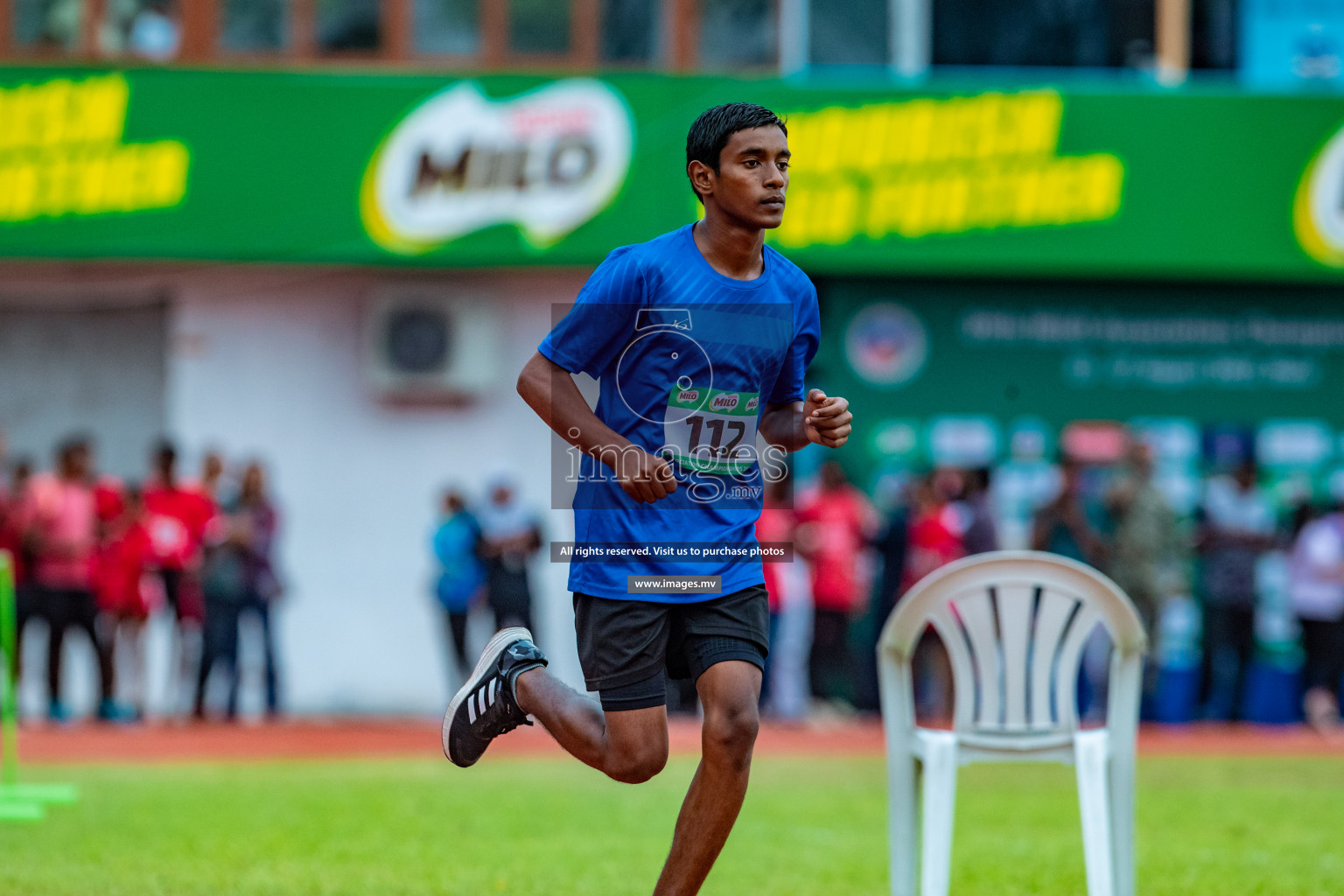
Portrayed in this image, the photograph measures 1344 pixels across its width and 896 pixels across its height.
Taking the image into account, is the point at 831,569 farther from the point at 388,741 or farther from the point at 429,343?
the point at 429,343

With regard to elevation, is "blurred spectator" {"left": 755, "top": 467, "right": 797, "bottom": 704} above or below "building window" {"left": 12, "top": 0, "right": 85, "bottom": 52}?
below

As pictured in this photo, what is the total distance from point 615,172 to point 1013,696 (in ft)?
37.8

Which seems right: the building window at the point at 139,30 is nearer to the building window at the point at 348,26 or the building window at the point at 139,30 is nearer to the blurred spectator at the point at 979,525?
the building window at the point at 348,26

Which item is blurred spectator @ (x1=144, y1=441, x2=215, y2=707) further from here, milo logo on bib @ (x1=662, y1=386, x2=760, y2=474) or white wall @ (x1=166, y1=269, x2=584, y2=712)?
milo logo on bib @ (x1=662, y1=386, x2=760, y2=474)

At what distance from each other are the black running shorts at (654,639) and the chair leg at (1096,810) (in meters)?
1.14

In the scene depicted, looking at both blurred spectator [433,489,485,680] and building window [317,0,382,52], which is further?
building window [317,0,382,52]

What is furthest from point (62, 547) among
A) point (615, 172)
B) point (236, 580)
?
point (615, 172)

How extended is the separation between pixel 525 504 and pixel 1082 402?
5.39 metres

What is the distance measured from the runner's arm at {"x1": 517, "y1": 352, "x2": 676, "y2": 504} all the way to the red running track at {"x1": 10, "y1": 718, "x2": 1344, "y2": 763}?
7904mm

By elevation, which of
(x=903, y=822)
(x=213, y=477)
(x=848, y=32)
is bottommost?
(x=903, y=822)

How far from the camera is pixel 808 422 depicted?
4891 millimetres

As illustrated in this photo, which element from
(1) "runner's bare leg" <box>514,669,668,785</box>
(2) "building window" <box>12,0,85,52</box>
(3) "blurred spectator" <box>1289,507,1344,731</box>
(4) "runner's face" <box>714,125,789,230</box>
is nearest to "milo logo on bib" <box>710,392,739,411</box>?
(4) "runner's face" <box>714,125,789,230</box>

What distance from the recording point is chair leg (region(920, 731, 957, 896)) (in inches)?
212

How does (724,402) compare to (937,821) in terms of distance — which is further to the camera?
(937,821)
